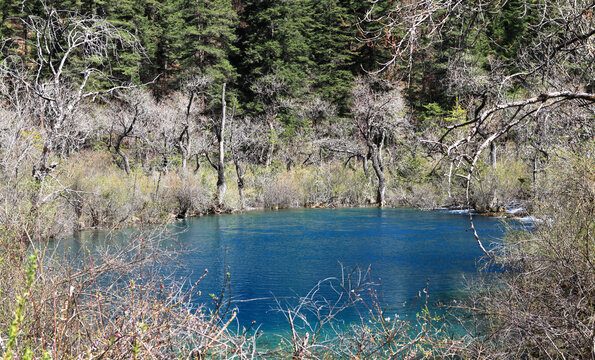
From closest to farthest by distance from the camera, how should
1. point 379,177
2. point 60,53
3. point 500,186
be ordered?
1. point 60,53
2. point 500,186
3. point 379,177

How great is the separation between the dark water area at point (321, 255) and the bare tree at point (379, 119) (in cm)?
692

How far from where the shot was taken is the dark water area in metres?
9.59

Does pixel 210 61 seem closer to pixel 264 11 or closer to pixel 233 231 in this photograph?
pixel 264 11

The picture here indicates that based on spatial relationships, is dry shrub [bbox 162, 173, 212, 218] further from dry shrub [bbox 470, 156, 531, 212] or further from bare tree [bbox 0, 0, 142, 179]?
dry shrub [bbox 470, 156, 531, 212]

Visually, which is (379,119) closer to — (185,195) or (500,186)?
(500,186)

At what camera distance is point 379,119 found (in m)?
34.1

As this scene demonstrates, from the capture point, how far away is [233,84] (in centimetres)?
4275

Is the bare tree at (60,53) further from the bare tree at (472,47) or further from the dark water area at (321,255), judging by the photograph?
the bare tree at (472,47)

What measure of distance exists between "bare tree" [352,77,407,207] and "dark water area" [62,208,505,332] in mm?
6921

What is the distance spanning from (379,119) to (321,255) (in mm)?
21953

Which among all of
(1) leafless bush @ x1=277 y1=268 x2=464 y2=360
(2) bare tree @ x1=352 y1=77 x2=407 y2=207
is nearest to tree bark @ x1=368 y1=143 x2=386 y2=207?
(2) bare tree @ x1=352 y1=77 x2=407 y2=207

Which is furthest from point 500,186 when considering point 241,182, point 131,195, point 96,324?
point 96,324

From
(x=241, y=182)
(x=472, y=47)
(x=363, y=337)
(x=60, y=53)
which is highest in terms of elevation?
(x=60, y=53)

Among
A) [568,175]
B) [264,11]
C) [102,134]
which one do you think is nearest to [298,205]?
[102,134]
